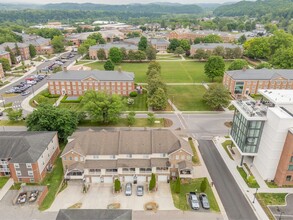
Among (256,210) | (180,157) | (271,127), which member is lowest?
(256,210)

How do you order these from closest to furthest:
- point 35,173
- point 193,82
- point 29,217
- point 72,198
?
point 29,217
point 72,198
point 35,173
point 193,82

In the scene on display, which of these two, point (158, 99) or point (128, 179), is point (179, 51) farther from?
point (128, 179)

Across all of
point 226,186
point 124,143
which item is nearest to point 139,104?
point 124,143

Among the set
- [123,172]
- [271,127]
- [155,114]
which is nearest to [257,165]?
[271,127]

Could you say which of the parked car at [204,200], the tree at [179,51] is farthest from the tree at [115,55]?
the parked car at [204,200]

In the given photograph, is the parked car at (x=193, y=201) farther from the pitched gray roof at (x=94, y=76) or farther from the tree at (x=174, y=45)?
the tree at (x=174, y=45)

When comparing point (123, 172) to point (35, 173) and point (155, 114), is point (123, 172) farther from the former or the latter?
point (155, 114)
